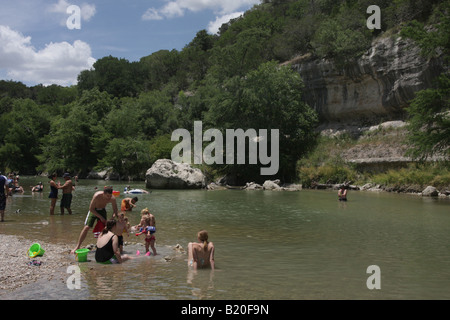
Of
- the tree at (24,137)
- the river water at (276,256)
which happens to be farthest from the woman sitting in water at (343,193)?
the tree at (24,137)

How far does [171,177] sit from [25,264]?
24.3 m

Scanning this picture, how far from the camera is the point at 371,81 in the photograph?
40.6m

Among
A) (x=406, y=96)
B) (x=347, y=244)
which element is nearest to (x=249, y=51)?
(x=406, y=96)

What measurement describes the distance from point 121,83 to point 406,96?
2147 inches

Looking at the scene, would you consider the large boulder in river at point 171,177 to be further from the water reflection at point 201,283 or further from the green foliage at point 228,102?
the water reflection at point 201,283

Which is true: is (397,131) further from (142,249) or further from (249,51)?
(142,249)

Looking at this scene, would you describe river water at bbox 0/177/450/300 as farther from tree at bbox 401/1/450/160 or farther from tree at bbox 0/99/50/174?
tree at bbox 0/99/50/174

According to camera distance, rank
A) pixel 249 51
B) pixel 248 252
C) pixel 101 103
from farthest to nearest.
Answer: pixel 101 103
pixel 249 51
pixel 248 252

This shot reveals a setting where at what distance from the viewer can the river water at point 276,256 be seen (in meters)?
6.82

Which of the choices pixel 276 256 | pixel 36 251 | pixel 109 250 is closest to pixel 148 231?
pixel 109 250

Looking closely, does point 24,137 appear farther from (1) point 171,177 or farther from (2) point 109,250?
(2) point 109,250

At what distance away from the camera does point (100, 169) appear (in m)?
49.2

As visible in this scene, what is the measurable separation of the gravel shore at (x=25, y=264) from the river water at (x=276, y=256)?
0.45 m

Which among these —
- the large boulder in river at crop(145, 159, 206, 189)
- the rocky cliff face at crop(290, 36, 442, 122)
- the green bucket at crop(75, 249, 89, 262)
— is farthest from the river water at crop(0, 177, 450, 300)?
the rocky cliff face at crop(290, 36, 442, 122)
